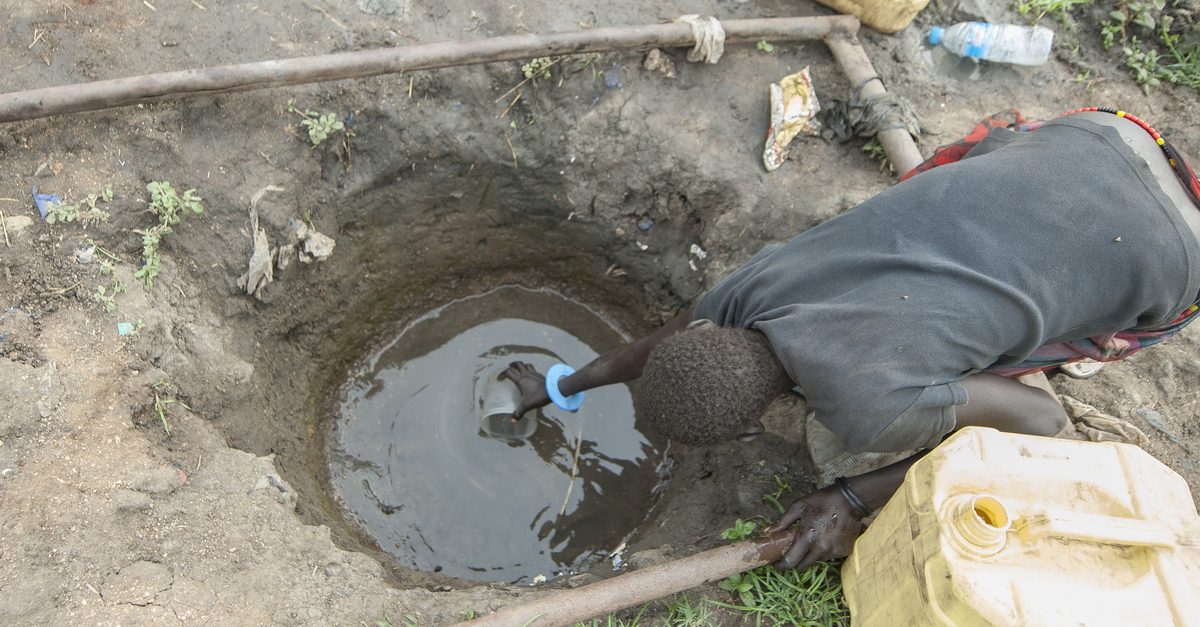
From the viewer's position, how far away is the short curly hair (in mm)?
1416

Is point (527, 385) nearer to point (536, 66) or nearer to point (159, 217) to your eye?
point (536, 66)

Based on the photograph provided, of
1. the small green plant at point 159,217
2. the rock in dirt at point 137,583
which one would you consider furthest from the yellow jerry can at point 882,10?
the rock in dirt at point 137,583

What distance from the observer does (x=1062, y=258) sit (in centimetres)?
140

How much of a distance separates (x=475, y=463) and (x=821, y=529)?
151 cm

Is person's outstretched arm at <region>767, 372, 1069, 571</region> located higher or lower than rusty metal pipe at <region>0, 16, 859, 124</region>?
lower

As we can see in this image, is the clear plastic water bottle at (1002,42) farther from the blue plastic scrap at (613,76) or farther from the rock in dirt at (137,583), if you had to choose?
the rock in dirt at (137,583)

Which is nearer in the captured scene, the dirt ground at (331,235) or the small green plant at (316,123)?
the dirt ground at (331,235)

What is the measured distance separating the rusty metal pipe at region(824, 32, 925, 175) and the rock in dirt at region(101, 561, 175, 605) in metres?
2.73

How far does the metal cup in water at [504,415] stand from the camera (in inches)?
105

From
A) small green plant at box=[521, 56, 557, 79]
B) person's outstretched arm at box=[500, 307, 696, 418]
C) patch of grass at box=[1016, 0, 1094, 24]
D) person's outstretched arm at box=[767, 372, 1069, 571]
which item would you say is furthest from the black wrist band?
patch of grass at box=[1016, 0, 1094, 24]

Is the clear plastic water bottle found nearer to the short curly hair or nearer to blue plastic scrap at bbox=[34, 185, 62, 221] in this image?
the short curly hair

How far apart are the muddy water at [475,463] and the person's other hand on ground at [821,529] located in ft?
Answer: 3.34

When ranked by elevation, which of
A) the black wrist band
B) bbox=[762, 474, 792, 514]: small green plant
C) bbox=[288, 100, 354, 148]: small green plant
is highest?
bbox=[288, 100, 354, 148]: small green plant

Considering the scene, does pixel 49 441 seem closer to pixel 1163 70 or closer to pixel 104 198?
pixel 104 198
